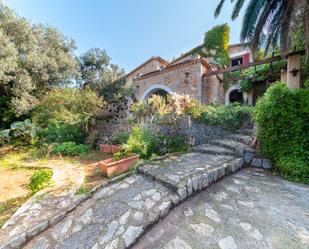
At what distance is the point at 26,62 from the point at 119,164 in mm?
8436

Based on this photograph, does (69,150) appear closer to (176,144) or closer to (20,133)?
(20,133)

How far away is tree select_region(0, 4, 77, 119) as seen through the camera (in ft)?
25.8

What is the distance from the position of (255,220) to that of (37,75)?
11.5 meters

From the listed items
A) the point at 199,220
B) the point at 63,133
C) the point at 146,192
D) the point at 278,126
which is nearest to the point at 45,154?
the point at 63,133

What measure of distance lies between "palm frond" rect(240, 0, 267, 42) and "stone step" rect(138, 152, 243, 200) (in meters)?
4.76

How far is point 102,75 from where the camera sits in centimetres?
1261

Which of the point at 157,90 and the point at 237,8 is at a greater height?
the point at 237,8

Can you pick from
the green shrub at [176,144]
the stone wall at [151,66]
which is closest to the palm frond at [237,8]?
the green shrub at [176,144]

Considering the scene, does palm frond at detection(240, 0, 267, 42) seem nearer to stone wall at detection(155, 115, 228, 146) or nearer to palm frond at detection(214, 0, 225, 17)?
palm frond at detection(214, 0, 225, 17)

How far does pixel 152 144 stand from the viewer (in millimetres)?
5324

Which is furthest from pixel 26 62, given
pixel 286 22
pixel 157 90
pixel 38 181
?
pixel 286 22

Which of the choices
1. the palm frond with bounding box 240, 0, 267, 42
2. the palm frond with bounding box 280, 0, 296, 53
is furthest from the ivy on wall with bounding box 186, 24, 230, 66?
the palm frond with bounding box 280, 0, 296, 53

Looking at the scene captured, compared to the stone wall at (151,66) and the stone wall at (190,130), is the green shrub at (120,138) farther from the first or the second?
the stone wall at (151,66)

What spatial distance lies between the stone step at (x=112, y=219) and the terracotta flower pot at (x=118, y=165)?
1326 mm
